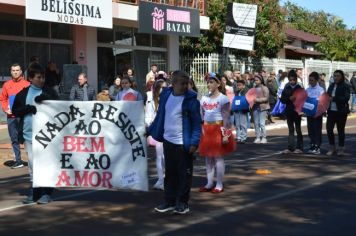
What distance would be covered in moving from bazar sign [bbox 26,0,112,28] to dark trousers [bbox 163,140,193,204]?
11142mm

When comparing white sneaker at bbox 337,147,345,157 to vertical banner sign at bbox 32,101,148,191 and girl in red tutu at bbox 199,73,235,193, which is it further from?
vertical banner sign at bbox 32,101,148,191

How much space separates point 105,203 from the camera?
349 inches

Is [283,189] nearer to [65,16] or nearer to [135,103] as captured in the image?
[135,103]

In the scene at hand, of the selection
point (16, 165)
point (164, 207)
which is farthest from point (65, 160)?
point (16, 165)

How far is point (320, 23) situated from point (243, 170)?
6100 cm

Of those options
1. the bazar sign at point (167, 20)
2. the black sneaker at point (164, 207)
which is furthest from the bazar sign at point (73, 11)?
the black sneaker at point (164, 207)

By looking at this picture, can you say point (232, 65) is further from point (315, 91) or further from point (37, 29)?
point (315, 91)

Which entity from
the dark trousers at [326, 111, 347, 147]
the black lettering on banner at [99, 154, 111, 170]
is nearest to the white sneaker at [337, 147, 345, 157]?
the dark trousers at [326, 111, 347, 147]

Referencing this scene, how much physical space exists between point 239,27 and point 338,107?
9428 millimetres

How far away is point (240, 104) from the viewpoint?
678 inches

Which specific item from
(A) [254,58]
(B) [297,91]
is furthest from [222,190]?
(A) [254,58]

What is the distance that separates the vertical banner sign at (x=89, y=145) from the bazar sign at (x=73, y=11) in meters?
10.00

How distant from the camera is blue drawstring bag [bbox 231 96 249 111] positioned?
17141 millimetres

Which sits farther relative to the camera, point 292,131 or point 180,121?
point 292,131
